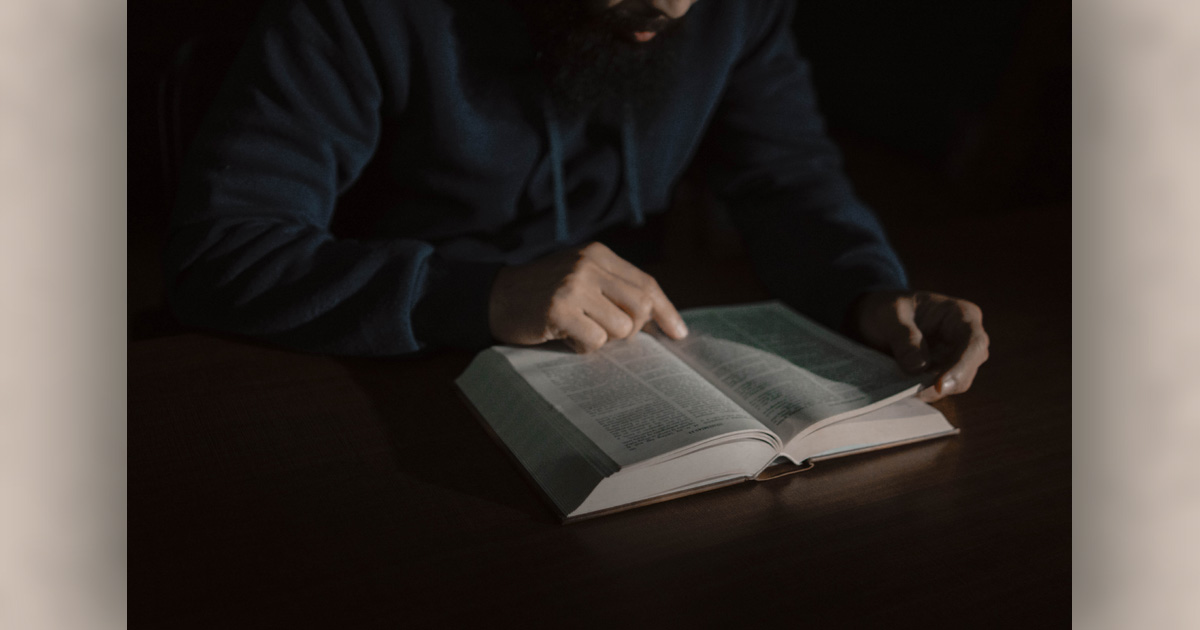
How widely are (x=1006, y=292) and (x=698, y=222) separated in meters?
1.83

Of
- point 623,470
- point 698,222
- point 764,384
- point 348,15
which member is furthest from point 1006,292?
point 698,222

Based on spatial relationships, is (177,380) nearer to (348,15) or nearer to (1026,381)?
(348,15)

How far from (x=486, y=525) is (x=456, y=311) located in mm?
299

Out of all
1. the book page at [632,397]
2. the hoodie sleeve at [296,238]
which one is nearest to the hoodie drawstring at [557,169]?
the hoodie sleeve at [296,238]

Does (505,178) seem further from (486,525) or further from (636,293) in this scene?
(486,525)

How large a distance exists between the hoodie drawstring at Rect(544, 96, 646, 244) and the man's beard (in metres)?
0.02

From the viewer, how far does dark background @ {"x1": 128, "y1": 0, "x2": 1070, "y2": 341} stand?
2.41 metres

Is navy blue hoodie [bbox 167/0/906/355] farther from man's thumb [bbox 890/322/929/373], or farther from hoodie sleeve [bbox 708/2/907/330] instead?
man's thumb [bbox 890/322/929/373]

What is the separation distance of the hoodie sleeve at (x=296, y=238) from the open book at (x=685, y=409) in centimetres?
11

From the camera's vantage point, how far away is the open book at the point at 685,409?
612mm

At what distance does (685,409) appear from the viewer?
0.68 metres

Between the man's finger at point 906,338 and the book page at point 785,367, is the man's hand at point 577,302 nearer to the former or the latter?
the book page at point 785,367


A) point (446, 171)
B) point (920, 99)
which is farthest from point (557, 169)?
point (920, 99)

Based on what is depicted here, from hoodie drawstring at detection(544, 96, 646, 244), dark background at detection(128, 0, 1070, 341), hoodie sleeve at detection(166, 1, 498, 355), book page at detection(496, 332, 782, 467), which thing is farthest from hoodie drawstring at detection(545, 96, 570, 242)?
dark background at detection(128, 0, 1070, 341)
